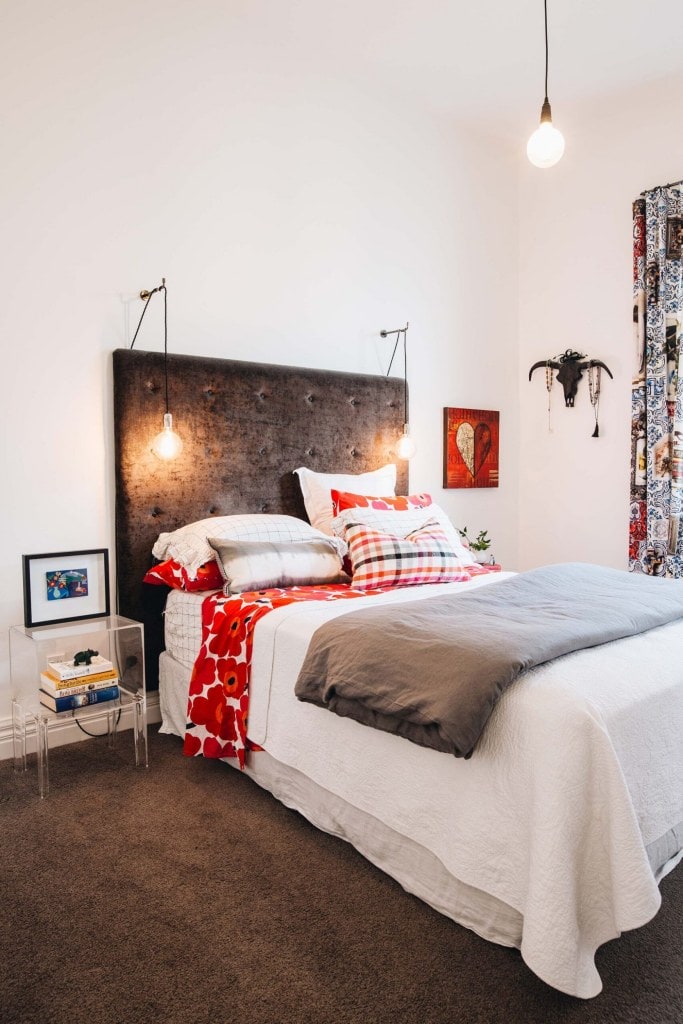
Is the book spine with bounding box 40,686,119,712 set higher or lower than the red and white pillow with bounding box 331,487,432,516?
lower

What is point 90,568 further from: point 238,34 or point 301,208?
point 238,34

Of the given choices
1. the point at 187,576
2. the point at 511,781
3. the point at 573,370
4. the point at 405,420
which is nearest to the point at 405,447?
the point at 405,420

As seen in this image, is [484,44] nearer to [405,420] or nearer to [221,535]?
[405,420]

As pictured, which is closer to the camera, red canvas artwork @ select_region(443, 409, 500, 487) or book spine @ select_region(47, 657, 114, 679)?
book spine @ select_region(47, 657, 114, 679)

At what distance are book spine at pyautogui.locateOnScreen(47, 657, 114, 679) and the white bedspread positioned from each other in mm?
1024

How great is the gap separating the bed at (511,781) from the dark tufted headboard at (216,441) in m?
0.03

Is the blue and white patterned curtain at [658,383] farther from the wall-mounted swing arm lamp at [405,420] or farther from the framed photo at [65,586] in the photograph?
the framed photo at [65,586]

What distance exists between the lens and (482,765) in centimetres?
163

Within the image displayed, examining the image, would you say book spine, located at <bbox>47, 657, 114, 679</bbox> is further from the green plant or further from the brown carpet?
the green plant

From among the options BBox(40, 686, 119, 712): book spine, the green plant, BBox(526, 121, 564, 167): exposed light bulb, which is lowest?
BBox(40, 686, 119, 712): book spine

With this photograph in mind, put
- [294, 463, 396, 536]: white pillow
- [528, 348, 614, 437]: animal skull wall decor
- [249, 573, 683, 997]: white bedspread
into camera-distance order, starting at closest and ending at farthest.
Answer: [249, 573, 683, 997]: white bedspread
[294, 463, 396, 536]: white pillow
[528, 348, 614, 437]: animal skull wall decor

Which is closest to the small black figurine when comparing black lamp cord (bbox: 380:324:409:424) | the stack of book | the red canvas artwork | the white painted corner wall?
the stack of book

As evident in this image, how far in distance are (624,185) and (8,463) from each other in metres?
3.70

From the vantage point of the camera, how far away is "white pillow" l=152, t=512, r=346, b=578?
9.30 feet
